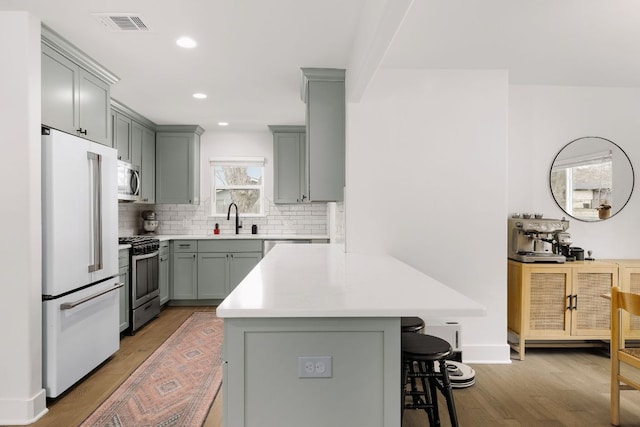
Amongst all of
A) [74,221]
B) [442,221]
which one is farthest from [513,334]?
[74,221]

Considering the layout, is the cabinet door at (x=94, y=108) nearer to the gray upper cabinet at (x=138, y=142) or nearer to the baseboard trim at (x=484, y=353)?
the gray upper cabinet at (x=138, y=142)

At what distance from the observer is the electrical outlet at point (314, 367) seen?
151 cm

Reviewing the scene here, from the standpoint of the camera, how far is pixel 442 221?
134 inches

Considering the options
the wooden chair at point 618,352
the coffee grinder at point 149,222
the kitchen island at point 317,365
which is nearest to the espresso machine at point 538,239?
the wooden chair at point 618,352

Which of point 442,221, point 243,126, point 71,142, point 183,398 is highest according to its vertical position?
point 243,126

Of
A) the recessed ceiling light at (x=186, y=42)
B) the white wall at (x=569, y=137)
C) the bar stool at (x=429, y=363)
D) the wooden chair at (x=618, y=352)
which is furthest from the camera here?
the white wall at (x=569, y=137)

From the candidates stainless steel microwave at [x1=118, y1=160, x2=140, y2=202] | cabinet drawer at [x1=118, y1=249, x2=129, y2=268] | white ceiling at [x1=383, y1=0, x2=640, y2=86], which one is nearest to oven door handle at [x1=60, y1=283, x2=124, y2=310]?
cabinet drawer at [x1=118, y1=249, x2=129, y2=268]

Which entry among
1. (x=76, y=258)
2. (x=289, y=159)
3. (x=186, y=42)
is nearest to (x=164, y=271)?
(x=289, y=159)

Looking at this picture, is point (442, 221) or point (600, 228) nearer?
point (442, 221)

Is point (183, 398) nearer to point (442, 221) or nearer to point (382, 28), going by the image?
point (442, 221)

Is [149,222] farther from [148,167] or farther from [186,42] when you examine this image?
[186,42]

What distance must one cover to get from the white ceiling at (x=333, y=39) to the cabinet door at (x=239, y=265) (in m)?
2.30

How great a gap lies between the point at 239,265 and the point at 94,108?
9.16ft

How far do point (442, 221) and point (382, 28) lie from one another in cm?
194
